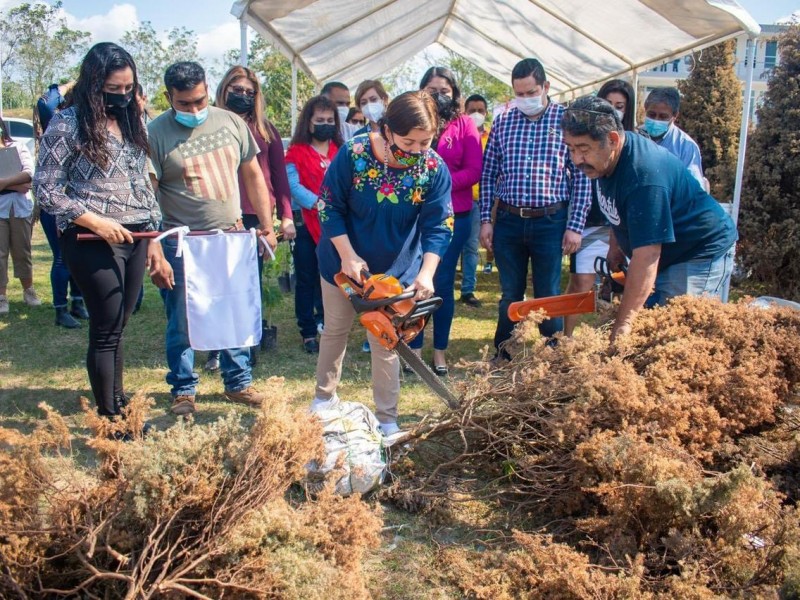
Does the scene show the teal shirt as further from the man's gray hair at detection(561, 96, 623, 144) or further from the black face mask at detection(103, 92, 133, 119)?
the black face mask at detection(103, 92, 133, 119)

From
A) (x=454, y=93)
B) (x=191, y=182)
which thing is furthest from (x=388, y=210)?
(x=454, y=93)

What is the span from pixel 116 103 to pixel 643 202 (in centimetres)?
251

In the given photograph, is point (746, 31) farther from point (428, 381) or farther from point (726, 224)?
point (428, 381)

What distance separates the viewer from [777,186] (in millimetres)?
7613

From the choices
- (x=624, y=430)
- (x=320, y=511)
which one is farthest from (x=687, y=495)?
(x=320, y=511)

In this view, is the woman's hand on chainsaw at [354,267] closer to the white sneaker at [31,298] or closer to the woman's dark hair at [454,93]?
the woman's dark hair at [454,93]

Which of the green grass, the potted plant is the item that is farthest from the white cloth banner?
the potted plant

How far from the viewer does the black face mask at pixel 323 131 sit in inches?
205

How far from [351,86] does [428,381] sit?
8.14 m

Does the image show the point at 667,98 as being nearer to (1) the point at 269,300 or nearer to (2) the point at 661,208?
(2) the point at 661,208

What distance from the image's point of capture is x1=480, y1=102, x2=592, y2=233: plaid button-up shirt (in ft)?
14.6

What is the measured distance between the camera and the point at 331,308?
11.3 feet

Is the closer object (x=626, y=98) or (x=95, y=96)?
(x=95, y=96)

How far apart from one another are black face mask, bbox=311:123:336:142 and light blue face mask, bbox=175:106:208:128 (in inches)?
57.1
